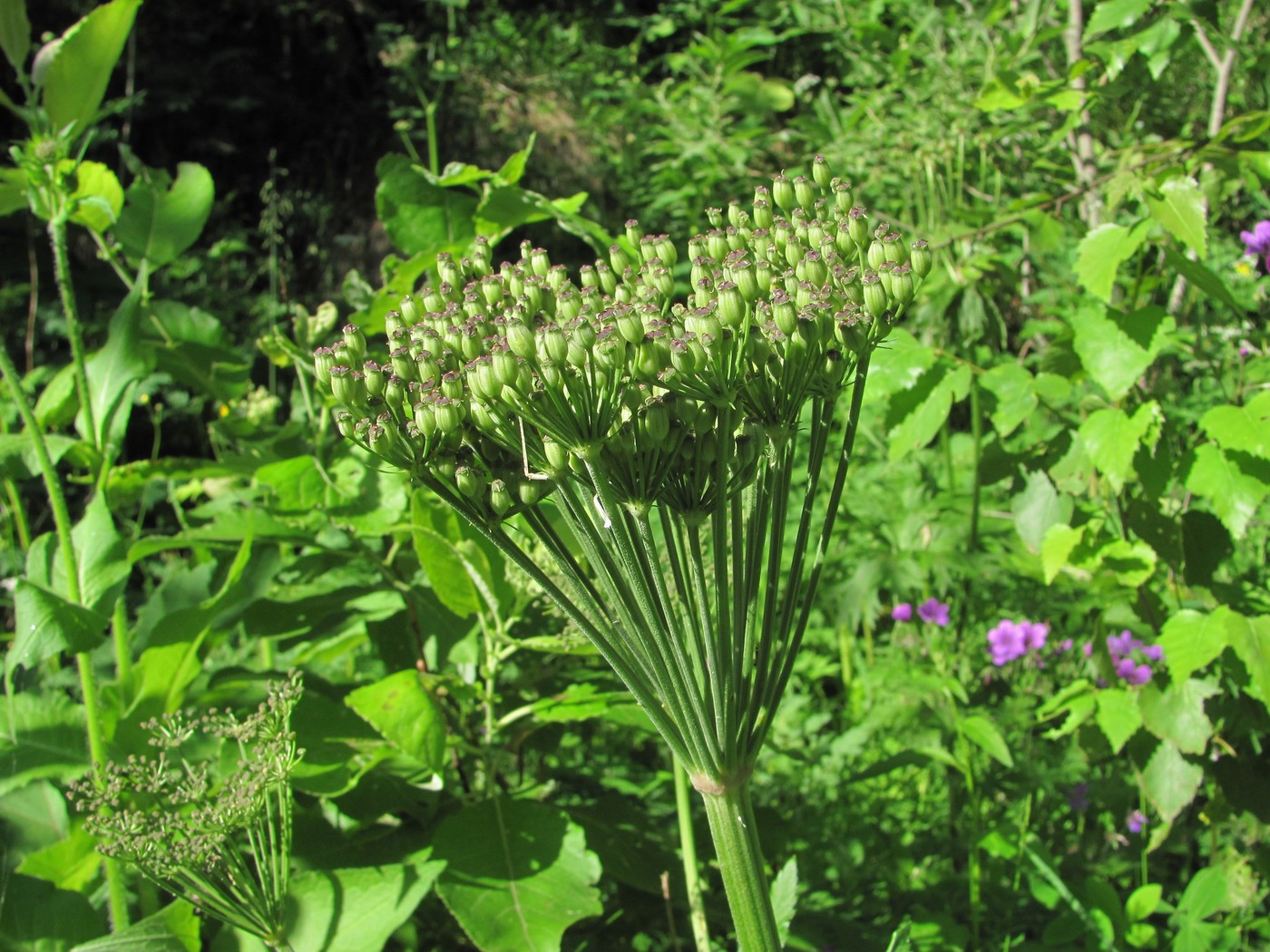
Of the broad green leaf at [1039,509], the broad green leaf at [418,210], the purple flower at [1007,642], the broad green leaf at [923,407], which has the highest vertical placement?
the broad green leaf at [418,210]

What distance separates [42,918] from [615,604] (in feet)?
3.40

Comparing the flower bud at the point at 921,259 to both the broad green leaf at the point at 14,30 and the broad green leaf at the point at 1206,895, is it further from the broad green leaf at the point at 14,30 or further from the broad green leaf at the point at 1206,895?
the broad green leaf at the point at 1206,895

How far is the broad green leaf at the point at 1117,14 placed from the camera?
186cm

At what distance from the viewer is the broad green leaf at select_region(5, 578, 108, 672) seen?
1.27m

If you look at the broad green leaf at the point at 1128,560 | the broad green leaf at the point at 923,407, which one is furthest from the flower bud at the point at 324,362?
the broad green leaf at the point at 1128,560

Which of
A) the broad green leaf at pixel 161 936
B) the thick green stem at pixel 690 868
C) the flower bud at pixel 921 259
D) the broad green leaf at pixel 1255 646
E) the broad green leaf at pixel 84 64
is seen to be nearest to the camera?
the flower bud at pixel 921 259

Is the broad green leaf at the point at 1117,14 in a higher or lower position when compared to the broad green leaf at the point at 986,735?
higher

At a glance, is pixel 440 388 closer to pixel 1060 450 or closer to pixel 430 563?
pixel 430 563

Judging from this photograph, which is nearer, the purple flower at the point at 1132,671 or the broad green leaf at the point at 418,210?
the broad green leaf at the point at 418,210

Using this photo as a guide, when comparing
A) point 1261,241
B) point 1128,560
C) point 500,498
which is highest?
point 500,498

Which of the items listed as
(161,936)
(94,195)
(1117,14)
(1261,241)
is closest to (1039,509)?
(1261,241)

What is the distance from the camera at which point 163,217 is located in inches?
68.0

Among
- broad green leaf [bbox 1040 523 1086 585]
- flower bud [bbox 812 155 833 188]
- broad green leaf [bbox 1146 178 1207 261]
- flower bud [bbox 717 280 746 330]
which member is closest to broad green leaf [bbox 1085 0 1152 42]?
broad green leaf [bbox 1146 178 1207 261]

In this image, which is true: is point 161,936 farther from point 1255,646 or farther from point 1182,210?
point 1182,210
